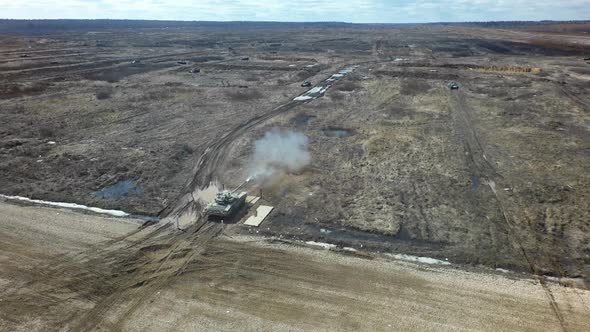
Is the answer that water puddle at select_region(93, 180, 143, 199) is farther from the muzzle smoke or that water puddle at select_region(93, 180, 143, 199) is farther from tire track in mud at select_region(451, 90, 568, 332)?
tire track in mud at select_region(451, 90, 568, 332)

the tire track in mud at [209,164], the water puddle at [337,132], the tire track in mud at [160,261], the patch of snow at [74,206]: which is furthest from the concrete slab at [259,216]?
the water puddle at [337,132]

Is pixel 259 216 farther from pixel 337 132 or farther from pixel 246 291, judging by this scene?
pixel 337 132

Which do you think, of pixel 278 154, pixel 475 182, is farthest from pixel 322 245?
pixel 278 154

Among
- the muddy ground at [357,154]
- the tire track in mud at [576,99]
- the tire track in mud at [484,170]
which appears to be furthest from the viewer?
the tire track in mud at [576,99]

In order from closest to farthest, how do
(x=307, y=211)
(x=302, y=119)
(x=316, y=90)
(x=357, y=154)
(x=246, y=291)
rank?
(x=246, y=291) < (x=307, y=211) < (x=357, y=154) < (x=302, y=119) < (x=316, y=90)

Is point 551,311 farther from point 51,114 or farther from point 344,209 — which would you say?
point 51,114

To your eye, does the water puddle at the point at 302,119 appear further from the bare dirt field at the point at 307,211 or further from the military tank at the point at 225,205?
the military tank at the point at 225,205

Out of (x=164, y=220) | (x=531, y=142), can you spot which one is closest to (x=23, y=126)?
(x=164, y=220)
